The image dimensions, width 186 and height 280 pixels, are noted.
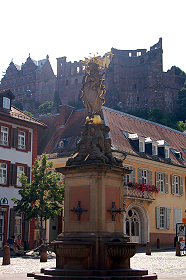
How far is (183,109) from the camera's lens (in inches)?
3915

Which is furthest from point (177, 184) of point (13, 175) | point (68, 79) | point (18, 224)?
point (68, 79)

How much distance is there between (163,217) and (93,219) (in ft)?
85.4

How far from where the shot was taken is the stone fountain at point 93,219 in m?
11.7

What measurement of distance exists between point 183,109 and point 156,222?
2613 inches

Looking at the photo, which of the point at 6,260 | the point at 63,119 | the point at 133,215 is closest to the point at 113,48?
the point at 63,119

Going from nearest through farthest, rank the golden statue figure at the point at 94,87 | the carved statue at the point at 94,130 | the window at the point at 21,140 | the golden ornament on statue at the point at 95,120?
the carved statue at the point at 94,130 → the golden ornament on statue at the point at 95,120 → the golden statue figure at the point at 94,87 → the window at the point at 21,140

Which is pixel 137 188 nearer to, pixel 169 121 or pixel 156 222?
pixel 156 222

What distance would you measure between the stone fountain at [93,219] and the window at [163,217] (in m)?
23.8

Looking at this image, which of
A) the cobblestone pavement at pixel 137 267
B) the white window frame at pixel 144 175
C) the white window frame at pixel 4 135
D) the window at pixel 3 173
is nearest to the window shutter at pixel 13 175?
the window at pixel 3 173

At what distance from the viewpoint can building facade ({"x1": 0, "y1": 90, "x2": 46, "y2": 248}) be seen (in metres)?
28.6

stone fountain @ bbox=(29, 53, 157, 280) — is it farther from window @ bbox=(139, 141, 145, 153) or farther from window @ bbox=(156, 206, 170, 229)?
window @ bbox=(156, 206, 170, 229)

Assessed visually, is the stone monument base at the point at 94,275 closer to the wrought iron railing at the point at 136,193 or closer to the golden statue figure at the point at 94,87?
the golden statue figure at the point at 94,87

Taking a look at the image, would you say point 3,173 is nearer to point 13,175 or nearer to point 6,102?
point 13,175

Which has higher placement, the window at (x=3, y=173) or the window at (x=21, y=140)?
the window at (x=21, y=140)
